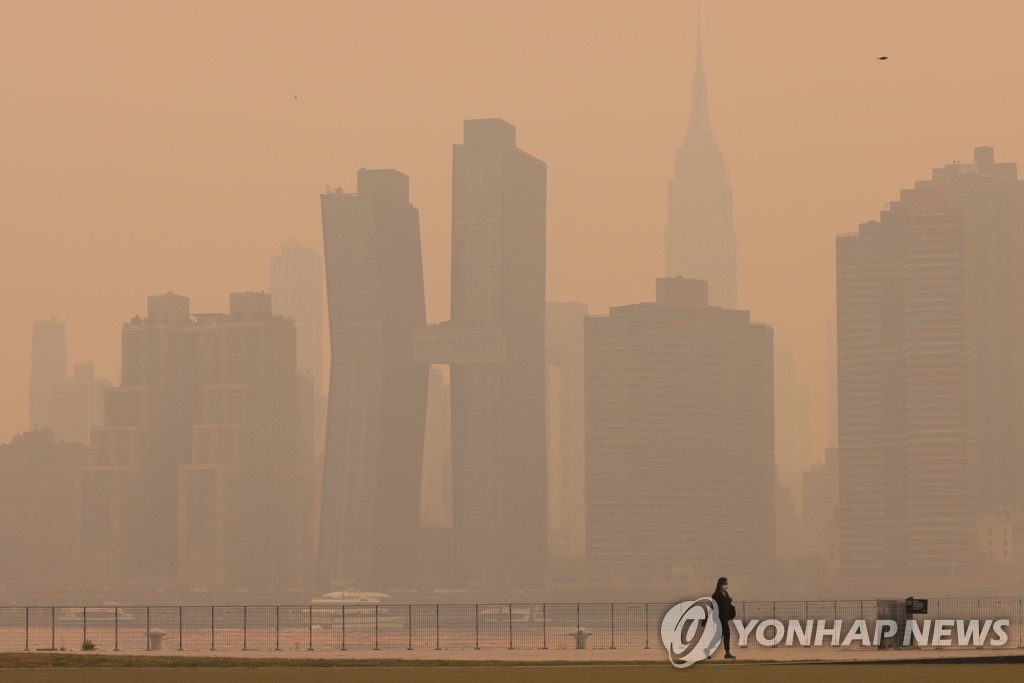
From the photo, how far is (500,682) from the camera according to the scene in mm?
44375

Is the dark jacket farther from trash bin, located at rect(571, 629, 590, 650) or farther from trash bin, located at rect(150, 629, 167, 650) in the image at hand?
trash bin, located at rect(150, 629, 167, 650)

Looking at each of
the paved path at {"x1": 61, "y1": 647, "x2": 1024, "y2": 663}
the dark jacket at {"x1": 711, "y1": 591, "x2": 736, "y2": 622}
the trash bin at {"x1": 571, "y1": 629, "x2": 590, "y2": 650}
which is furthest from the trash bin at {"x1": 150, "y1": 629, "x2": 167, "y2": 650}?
the dark jacket at {"x1": 711, "y1": 591, "x2": 736, "y2": 622}

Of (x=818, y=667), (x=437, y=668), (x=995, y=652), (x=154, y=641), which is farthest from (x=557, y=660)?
(x=154, y=641)

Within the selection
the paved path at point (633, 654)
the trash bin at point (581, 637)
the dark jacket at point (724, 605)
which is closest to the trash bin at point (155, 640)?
the paved path at point (633, 654)

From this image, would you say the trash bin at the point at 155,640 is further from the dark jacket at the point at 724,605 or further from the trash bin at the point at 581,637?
the dark jacket at the point at 724,605

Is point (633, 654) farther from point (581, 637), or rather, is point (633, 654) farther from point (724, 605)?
point (724, 605)

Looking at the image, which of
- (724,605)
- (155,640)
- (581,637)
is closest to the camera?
(724,605)

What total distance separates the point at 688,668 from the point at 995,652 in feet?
A: 40.8

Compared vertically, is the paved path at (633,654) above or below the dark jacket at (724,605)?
below

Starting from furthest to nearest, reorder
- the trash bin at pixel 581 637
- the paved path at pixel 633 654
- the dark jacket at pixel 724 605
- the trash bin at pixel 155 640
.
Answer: the trash bin at pixel 155 640
the trash bin at pixel 581 637
the paved path at pixel 633 654
the dark jacket at pixel 724 605

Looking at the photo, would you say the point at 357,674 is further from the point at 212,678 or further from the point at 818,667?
the point at 818,667

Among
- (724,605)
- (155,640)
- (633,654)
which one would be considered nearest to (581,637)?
(633,654)

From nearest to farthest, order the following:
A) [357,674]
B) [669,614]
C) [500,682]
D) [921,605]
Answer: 1. [500,682]
2. [357,674]
3. [669,614]
4. [921,605]

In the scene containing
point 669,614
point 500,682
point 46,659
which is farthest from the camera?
point 46,659
